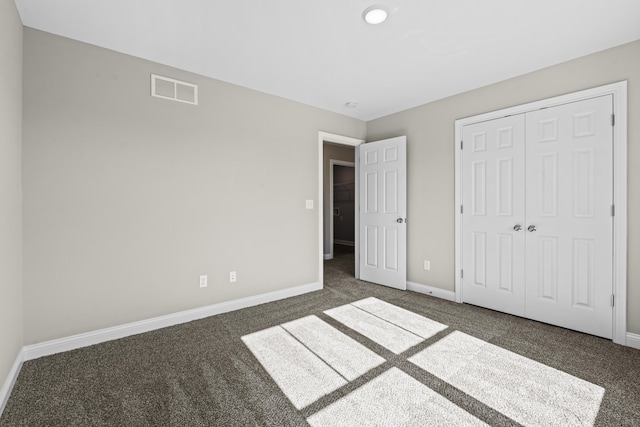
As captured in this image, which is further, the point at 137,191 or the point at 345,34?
the point at 137,191

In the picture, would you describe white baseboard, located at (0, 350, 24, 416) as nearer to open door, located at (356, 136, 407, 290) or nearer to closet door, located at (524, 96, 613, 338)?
open door, located at (356, 136, 407, 290)

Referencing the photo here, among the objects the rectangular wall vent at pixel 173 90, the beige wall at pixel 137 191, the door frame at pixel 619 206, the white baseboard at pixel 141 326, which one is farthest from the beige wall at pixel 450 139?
the rectangular wall vent at pixel 173 90

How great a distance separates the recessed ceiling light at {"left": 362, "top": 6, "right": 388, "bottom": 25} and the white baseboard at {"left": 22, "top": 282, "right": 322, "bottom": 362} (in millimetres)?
2875

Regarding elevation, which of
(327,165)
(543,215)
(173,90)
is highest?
(173,90)

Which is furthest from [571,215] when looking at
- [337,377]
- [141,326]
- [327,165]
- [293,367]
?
[327,165]

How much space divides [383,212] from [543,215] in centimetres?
184

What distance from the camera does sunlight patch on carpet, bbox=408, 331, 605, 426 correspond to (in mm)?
1589

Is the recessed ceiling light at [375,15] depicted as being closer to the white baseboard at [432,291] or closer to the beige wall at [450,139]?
the beige wall at [450,139]

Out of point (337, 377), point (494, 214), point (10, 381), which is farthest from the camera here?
point (494, 214)

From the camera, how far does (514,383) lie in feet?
6.10

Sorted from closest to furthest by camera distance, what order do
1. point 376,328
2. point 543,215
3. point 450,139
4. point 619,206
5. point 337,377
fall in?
point 337,377
point 619,206
point 376,328
point 543,215
point 450,139

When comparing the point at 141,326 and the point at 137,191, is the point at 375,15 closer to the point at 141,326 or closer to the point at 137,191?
the point at 137,191

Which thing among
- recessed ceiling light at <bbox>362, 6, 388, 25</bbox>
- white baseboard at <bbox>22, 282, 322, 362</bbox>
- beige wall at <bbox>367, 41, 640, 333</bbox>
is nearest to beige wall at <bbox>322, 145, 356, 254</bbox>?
beige wall at <bbox>367, 41, 640, 333</bbox>

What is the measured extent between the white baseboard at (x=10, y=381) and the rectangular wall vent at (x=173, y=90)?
7.44 feet
